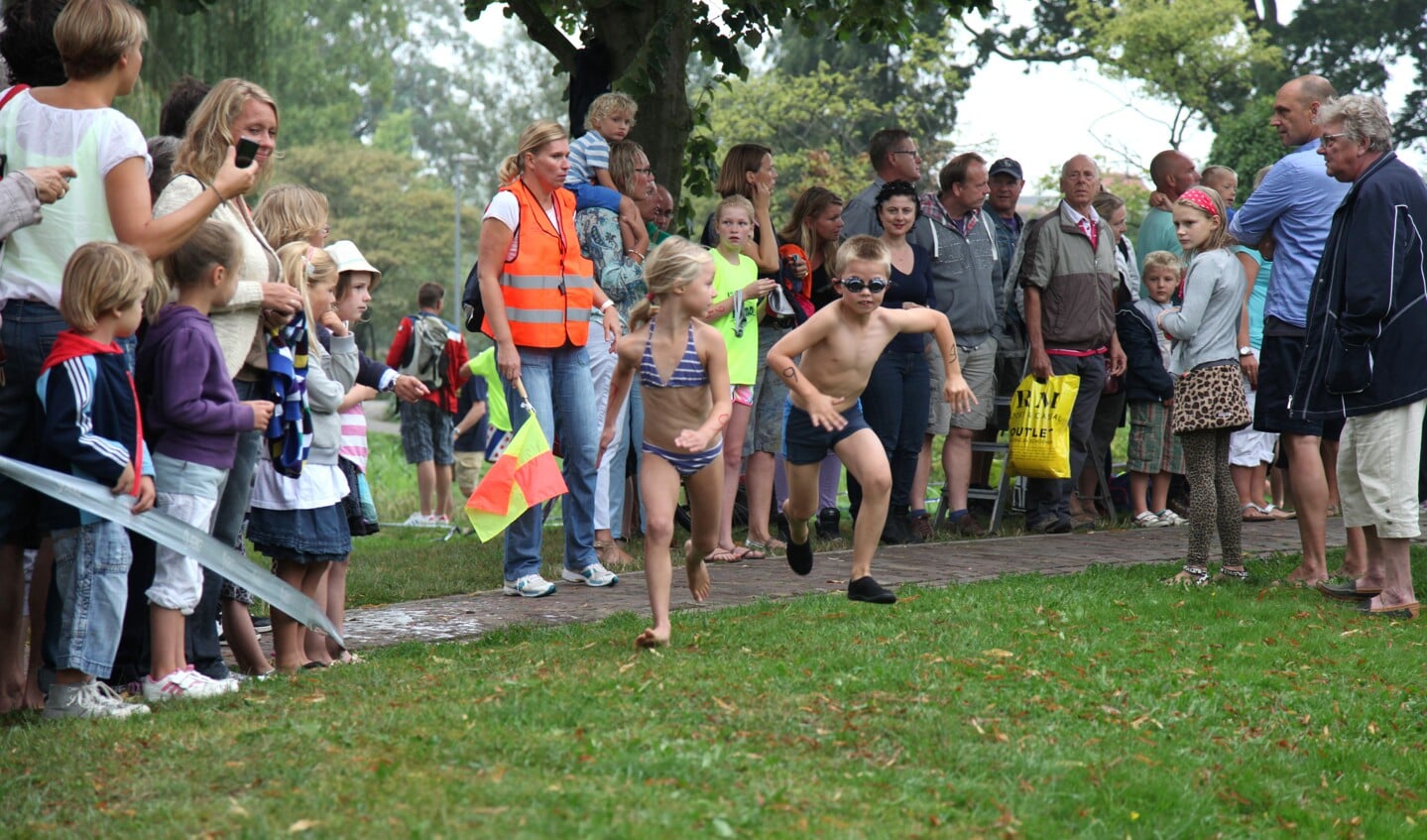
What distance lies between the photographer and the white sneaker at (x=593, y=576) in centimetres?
880

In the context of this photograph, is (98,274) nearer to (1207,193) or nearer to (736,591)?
(736,591)

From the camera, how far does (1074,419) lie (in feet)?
38.4

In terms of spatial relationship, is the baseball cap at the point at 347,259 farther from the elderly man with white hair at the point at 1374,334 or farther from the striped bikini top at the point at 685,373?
the elderly man with white hair at the point at 1374,334

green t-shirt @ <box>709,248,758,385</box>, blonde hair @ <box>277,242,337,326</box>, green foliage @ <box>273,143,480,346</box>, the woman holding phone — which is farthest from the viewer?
green foliage @ <box>273,143,480,346</box>

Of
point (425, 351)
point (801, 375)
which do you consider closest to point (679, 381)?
point (801, 375)

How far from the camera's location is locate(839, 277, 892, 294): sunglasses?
25.2 ft

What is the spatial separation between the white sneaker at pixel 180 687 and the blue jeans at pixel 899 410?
570 centimetres

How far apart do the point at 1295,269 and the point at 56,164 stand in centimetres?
665

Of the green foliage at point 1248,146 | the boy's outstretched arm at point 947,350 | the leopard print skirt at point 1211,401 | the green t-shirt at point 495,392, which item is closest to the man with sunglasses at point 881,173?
the leopard print skirt at point 1211,401

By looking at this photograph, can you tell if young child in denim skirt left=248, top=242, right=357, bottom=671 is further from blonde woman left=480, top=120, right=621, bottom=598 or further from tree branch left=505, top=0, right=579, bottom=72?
tree branch left=505, top=0, right=579, bottom=72

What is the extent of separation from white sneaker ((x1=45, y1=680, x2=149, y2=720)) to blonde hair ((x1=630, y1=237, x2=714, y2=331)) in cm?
290

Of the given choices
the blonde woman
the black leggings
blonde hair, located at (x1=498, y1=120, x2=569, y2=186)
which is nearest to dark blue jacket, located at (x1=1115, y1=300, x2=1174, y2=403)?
the black leggings

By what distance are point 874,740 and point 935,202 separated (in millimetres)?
6947

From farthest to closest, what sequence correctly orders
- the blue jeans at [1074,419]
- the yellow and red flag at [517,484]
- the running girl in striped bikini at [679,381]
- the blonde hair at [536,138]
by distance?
1. the blue jeans at [1074,419]
2. the blonde hair at [536,138]
3. the yellow and red flag at [517,484]
4. the running girl in striped bikini at [679,381]
